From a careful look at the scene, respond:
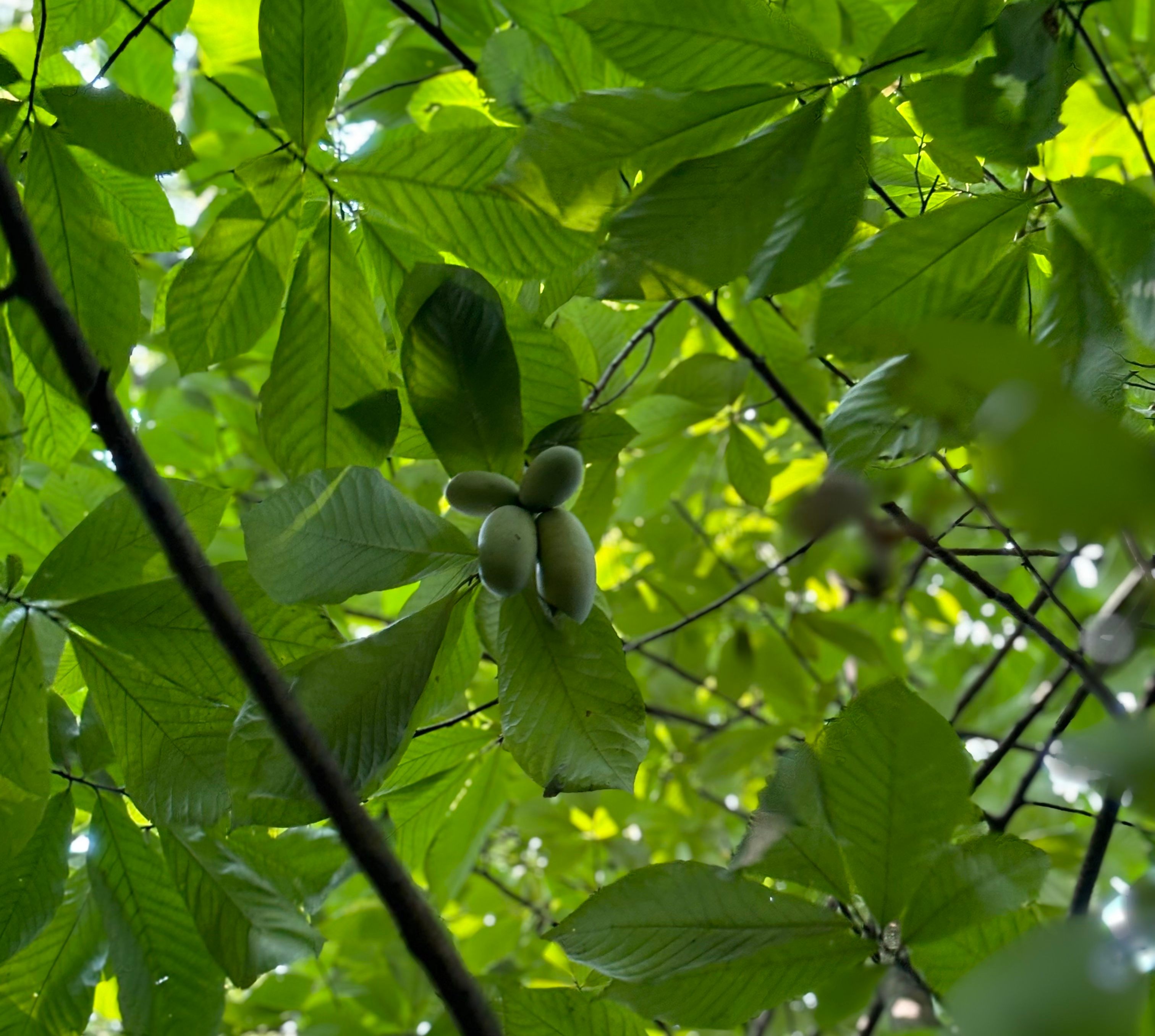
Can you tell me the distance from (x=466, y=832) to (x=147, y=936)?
1.65 ft

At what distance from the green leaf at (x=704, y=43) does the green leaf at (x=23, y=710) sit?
2.14 ft

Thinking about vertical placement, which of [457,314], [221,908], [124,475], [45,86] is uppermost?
[45,86]

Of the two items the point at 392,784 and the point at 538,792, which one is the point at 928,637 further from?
the point at 392,784

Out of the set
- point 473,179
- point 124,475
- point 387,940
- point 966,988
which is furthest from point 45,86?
point 387,940

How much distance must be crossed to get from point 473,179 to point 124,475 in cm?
41

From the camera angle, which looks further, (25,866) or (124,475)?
(25,866)

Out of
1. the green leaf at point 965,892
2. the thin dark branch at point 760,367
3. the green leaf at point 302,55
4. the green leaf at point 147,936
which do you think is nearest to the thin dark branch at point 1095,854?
the green leaf at point 965,892

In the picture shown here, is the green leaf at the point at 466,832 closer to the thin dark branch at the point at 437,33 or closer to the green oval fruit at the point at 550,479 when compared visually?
the green oval fruit at the point at 550,479

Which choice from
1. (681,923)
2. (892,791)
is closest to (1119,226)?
(892,791)

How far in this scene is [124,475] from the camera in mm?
573

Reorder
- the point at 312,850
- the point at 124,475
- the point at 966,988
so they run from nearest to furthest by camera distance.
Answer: the point at 966,988 < the point at 124,475 < the point at 312,850

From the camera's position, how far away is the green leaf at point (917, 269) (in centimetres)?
74

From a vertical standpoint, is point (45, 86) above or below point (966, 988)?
above

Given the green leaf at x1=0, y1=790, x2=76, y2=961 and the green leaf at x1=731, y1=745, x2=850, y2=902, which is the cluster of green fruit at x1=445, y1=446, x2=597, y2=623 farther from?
the green leaf at x1=0, y1=790, x2=76, y2=961
